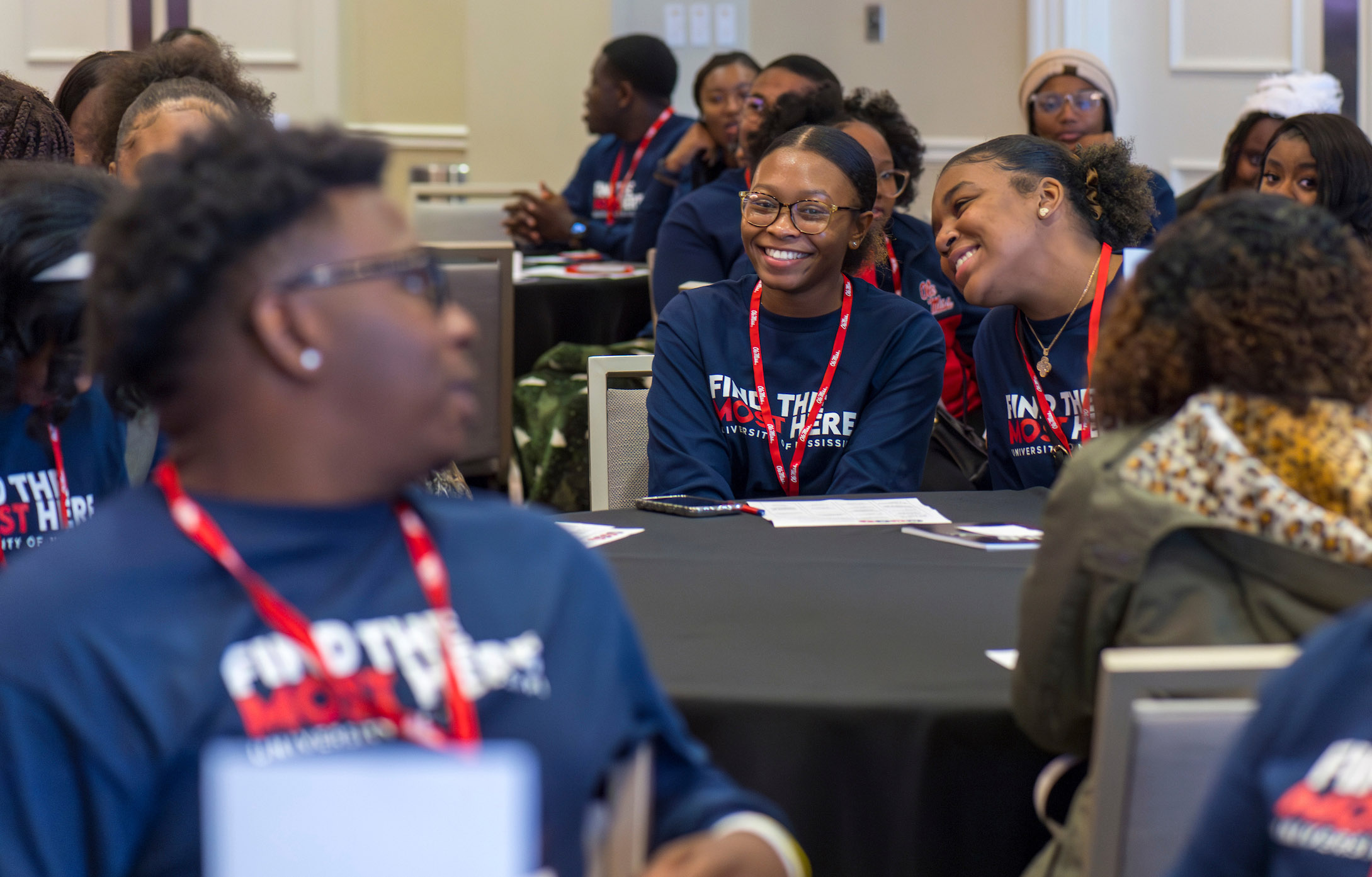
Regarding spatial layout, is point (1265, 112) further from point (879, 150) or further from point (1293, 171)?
point (879, 150)

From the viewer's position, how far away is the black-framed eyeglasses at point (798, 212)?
109 inches

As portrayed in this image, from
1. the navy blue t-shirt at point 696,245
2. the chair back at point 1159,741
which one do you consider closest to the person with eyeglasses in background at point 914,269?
the navy blue t-shirt at point 696,245

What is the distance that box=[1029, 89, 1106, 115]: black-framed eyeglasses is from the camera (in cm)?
489

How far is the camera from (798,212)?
2.78 m

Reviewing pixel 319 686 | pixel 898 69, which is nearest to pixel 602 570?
pixel 319 686

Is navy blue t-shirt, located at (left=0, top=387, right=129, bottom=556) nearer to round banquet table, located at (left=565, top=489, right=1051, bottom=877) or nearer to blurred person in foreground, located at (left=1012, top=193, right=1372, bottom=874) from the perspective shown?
round banquet table, located at (left=565, top=489, right=1051, bottom=877)

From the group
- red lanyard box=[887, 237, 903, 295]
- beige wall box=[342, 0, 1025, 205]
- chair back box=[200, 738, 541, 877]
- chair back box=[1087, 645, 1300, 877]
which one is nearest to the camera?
chair back box=[200, 738, 541, 877]

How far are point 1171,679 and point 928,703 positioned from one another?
0.30 m

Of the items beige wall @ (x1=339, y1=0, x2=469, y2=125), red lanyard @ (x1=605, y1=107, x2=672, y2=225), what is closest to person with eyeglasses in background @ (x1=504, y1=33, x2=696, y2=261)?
red lanyard @ (x1=605, y1=107, x2=672, y2=225)

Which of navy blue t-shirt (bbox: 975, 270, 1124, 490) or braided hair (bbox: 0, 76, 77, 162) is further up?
braided hair (bbox: 0, 76, 77, 162)

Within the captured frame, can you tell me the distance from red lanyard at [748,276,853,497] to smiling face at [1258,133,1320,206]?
1450mm

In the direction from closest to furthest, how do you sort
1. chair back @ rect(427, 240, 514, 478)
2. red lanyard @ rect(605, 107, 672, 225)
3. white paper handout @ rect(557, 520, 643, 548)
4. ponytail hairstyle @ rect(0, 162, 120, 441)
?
ponytail hairstyle @ rect(0, 162, 120, 441)
white paper handout @ rect(557, 520, 643, 548)
chair back @ rect(427, 240, 514, 478)
red lanyard @ rect(605, 107, 672, 225)

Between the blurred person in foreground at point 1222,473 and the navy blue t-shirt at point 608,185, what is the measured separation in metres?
4.56

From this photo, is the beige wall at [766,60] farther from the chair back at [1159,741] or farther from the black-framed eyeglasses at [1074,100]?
the chair back at [1159,741]
